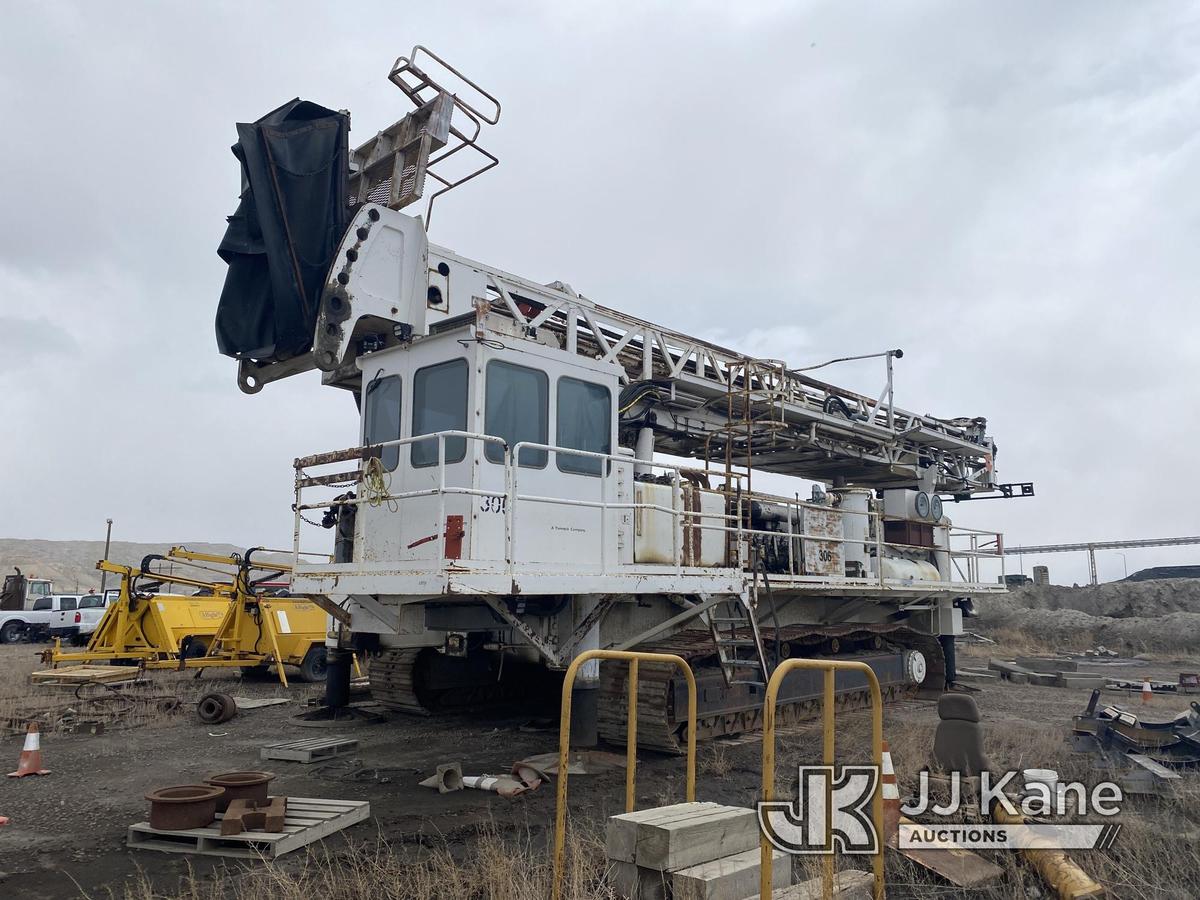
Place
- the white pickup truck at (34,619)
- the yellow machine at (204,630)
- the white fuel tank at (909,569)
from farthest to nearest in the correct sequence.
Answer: the white pickup truck at (34,619)
the yellow machine at (204,630)
the white fuel tank at (909,569)

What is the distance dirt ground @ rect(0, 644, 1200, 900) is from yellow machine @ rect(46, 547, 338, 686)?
2.17 metres

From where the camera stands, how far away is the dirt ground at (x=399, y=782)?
19.5 ft

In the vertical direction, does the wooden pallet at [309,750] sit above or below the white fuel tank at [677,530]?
below

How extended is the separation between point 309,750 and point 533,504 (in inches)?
148

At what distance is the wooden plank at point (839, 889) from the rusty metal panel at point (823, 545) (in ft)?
22.8

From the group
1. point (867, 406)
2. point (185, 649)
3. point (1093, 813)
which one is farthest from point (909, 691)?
point (185, 649)

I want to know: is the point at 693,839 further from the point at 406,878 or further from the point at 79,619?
the point at 79,619

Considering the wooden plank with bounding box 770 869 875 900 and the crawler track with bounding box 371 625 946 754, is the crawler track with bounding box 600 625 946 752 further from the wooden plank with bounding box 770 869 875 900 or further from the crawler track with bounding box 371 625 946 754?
the wooden plank with bounding box 770 869 875 900

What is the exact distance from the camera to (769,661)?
36.8 feet

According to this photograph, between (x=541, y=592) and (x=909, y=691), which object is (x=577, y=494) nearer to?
(x=541, y=592)

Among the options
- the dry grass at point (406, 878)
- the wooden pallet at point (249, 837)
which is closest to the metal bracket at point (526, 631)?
the wooden pallet at point (249, 837)

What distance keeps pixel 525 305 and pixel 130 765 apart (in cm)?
642

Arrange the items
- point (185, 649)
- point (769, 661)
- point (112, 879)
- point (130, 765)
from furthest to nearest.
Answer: point (185, 649)
point (769, 661)
point (130, 765)
point (112, 879)

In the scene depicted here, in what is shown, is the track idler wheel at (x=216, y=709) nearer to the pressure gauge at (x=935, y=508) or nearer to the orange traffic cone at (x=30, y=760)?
the orange traffic cone at (x=30, y=760)
